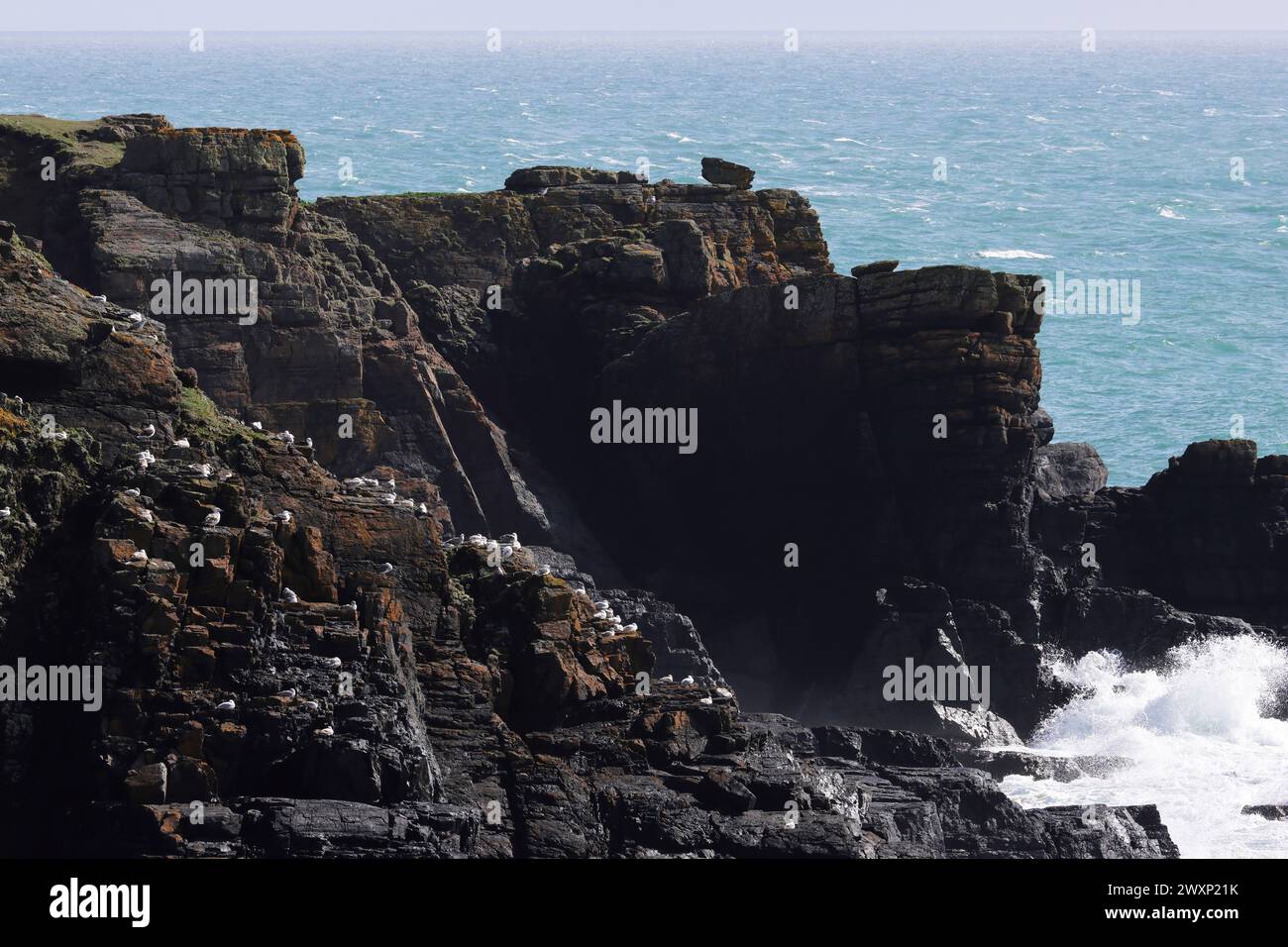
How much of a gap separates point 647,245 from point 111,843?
36.3 m

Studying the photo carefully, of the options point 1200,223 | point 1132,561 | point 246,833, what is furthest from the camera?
point 1200,223

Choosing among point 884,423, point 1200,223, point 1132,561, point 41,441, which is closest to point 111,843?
point 41,441

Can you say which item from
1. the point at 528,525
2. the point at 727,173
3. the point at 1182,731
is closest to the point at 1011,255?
the point at 727,173

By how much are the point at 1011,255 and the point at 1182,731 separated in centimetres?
7256

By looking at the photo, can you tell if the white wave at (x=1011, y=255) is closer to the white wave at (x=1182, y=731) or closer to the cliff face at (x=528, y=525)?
the cliff face at (x=528, y=525)

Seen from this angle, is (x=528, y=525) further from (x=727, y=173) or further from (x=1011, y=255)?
(x=1011, y=255)

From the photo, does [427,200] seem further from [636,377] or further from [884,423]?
[884,423]

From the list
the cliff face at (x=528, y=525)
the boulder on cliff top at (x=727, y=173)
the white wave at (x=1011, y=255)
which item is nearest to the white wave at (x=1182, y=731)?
the cliff face at (x=528, y=525)

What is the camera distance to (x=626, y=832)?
58.0 m

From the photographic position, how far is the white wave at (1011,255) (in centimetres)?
14838

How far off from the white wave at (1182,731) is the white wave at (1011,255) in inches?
2700

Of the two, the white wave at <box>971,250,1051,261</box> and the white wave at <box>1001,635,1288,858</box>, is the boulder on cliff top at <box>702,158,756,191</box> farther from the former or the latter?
the white wave at <box>971,250,1051,261</box>

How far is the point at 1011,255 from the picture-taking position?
150m

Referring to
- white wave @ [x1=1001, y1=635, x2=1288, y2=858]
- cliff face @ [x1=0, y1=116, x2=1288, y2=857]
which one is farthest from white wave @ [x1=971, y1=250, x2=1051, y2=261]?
white wave @ [x1=1001, y1=635, x2=1288, y2=858]
